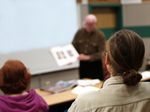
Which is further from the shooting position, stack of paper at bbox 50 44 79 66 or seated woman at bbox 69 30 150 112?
stack of paper at bbox 50 44 79 66

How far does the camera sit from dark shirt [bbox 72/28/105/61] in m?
5.24

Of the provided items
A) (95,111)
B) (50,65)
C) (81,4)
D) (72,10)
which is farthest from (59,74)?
(95,111)

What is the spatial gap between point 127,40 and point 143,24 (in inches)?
224

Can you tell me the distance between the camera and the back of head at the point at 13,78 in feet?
7.38

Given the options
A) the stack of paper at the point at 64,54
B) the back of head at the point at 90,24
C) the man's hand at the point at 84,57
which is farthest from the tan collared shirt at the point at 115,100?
the back of head at the point at 90,24

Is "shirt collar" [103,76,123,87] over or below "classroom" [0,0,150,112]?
over

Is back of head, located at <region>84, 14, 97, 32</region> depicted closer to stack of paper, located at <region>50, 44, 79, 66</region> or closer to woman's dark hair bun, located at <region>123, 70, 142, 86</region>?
stack of paper, located at <region>50, 44, 79, 66</region>

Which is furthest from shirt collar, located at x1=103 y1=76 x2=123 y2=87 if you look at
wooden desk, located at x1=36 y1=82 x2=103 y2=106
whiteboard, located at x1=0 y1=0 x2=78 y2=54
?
whiteboard, located at x1=0 y1=0 x2=78 y2=54

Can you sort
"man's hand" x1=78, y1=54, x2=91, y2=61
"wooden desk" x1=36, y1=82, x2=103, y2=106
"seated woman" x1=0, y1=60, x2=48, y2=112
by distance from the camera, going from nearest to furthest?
1. "seated woman" x1=0, y1=60, x2=48, y2=112
2. "wooden desk" x1=36, y1=82, x2=103, y2=106
3. "man's hand" x1=78, y1=54, x2=91, y2=61

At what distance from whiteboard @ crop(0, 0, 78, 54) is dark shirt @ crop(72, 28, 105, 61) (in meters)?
0.12

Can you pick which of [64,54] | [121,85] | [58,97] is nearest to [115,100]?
[121,85]

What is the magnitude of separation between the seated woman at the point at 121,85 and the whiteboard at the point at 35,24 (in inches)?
125

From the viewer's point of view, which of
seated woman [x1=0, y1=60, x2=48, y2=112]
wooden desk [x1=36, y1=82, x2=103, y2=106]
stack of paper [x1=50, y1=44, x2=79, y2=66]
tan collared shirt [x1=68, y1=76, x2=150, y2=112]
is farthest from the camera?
stack of paper [x1=50, y1=44, x2=79, y2=66]

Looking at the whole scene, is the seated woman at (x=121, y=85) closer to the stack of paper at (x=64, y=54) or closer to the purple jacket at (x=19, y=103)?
the purple jacket at (x=19, y=103)
